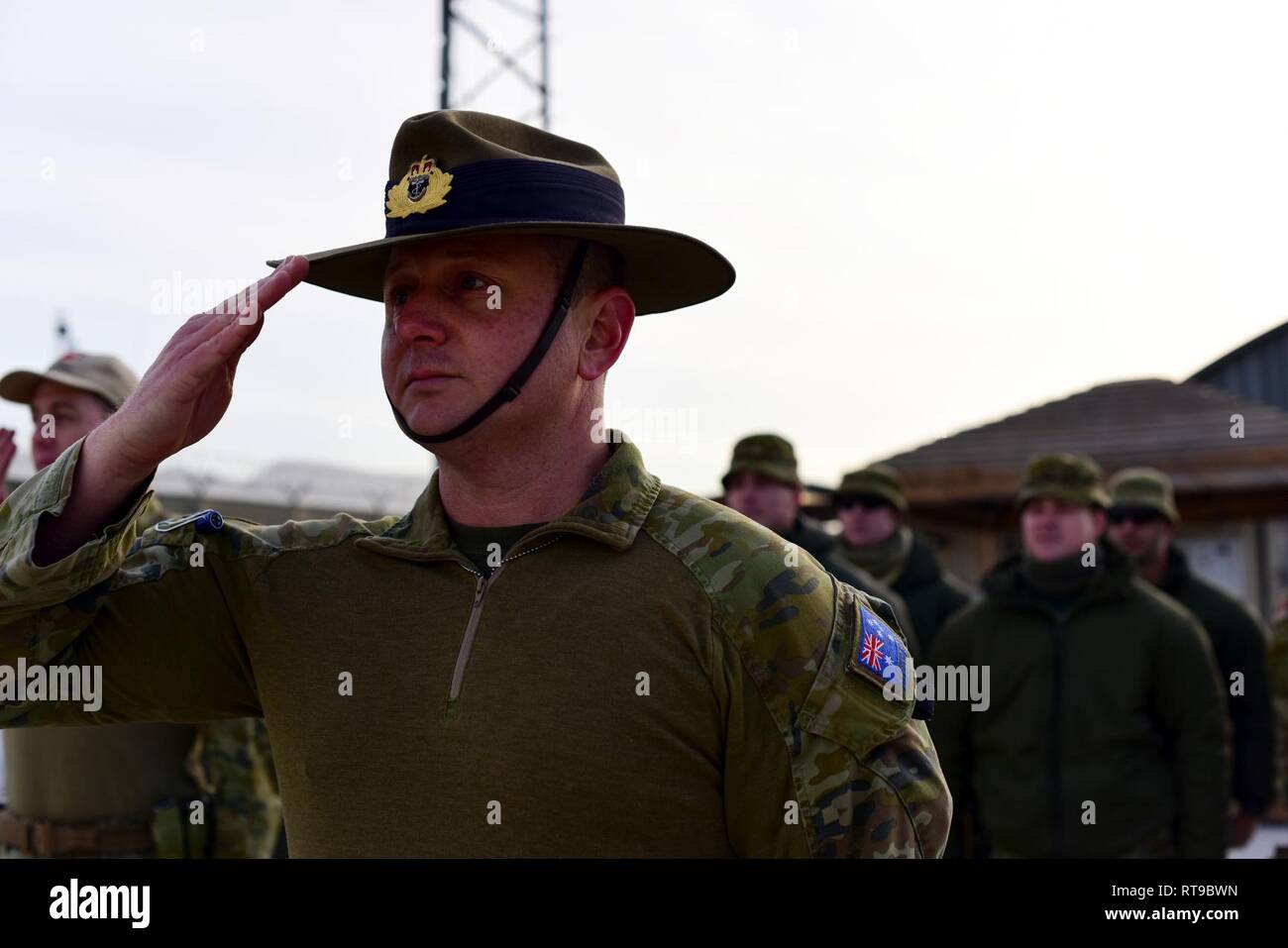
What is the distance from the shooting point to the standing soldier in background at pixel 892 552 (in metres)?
7.81

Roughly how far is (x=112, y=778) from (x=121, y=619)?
110 inches

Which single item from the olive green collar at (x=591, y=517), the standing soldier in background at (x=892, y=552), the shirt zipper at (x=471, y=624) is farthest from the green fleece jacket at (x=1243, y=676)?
the shirt zipper at (x=471, y=624)

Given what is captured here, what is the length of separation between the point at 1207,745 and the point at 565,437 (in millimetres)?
4154

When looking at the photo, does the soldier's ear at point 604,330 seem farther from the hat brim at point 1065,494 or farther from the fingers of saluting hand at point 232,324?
the hat brim at point 1065,494

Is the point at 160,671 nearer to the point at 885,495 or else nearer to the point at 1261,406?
the point at 885,495

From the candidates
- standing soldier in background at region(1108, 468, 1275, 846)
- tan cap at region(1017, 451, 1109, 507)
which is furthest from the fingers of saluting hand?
standing soldier in background at region(1108, 468, 1275, 846)

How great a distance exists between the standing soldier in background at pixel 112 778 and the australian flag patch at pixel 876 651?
3.22 meters

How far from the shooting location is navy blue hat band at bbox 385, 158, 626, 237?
7.73 feet

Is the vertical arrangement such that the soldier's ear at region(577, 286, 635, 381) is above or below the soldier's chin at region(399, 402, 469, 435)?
above

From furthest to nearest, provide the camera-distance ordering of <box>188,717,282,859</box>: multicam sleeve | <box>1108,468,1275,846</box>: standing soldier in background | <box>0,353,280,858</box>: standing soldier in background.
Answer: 1. <box>1108,468,1275,846</box>: standing soldier in background
2. <box>188,717,282,859</box>: multicam sleeve
3. <box>0,353,280,858</box>: standing soldier in background

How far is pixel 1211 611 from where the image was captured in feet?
24.1

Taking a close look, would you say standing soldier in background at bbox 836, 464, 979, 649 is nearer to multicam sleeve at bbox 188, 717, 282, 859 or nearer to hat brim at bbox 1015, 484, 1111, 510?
hat brim at bbox 1015, 484, 1111, 510
